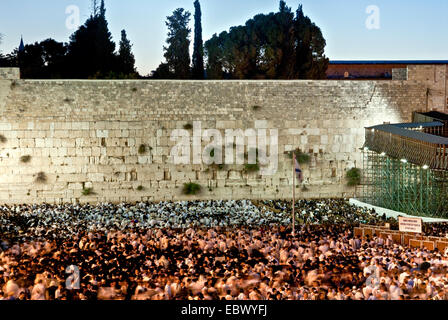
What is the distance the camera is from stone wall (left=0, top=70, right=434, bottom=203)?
18516 millimetres

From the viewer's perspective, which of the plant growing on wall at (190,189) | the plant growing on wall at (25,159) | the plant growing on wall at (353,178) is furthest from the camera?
the plant growing on wall at (353,178)

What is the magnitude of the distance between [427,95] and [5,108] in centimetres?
1462

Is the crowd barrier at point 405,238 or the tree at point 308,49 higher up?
the tree at point 308,49

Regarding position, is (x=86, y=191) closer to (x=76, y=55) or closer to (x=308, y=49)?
(x=76, y=55)

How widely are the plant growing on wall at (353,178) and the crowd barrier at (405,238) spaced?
6.10 meters

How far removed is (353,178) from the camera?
20.2 metres

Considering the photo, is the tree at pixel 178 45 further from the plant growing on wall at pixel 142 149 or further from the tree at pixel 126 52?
the plant growing on wall at pixel 142 149

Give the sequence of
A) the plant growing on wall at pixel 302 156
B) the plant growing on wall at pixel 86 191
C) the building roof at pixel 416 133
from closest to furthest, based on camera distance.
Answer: the building roof at pixel 416 133, the plant growing on wall at pixel 86 191, the plant growing on wall at pixel 302 156

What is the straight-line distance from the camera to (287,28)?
2739 cm

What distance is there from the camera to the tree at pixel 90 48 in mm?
26469

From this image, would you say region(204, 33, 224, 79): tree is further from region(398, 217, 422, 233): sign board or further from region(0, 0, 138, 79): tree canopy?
region(398, 217, 422, 233): sign board

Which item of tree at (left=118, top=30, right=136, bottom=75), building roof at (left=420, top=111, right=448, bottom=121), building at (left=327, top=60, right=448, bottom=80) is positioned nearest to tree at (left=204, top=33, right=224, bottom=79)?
tree at (left=118, top=30, right=136, bottom=75)

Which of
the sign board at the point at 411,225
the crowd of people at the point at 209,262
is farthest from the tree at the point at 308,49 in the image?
the sign board at the point at 411,225
